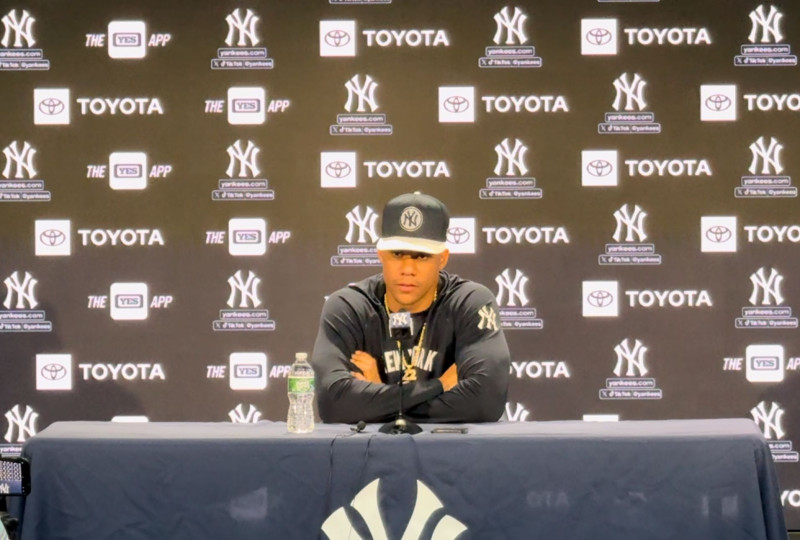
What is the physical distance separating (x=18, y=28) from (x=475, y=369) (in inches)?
133

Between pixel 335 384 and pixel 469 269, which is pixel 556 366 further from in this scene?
pixel 335 384

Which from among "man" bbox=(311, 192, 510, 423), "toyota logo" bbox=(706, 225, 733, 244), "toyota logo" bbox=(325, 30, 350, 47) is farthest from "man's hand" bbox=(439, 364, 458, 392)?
"toyota logo" bbox=(325, 30, 350, 47)

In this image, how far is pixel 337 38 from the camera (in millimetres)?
5102

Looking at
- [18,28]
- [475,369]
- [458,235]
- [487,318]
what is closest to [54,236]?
[18,28]

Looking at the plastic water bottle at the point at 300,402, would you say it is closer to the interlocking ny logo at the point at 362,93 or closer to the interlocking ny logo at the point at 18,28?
the interlocking ny logo at the point at 362,93

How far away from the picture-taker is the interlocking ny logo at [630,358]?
5078 millimetres

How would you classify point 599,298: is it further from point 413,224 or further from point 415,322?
point 413,224

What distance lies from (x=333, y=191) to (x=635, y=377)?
1.89m

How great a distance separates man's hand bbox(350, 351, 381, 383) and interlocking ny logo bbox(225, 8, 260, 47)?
2.30m

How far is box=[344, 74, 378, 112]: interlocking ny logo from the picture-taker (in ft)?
16.7

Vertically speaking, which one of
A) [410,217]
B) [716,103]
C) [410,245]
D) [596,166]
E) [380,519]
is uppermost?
[716,103]

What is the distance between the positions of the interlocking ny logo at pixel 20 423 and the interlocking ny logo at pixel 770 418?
3852 millimetres

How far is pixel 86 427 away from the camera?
2.98m

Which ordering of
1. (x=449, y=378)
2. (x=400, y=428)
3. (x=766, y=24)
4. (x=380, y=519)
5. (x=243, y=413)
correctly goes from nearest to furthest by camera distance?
(x=380, y=519), (x=400, y=428), (x=449, y=378), (x=766, y=24), (x=243, y=413)
